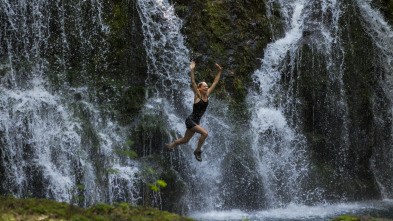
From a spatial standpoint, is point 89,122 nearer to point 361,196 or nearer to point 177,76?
point 177,76

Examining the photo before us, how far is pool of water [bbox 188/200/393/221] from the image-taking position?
Result: 30.2 ft

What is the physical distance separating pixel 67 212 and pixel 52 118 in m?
4.53

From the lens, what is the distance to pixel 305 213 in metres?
9.69

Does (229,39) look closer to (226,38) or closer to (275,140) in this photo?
(226,38)

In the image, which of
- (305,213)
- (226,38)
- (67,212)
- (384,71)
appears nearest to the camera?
(67,212)

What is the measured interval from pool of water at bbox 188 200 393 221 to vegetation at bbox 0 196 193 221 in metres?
3.25

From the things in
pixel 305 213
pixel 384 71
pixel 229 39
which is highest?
pixel 229 39

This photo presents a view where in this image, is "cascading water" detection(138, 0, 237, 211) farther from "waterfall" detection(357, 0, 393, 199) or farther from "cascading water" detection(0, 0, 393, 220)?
"waterfall" detection(357, 0, 393, 199)

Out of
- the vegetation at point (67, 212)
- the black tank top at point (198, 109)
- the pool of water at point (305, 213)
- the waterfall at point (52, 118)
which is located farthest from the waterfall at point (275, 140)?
the vegetation at point (67, 212)

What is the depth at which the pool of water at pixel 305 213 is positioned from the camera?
920 cm

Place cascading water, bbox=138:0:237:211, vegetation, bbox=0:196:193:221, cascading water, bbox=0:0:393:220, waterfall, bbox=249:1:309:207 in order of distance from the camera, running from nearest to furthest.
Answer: vegetation, bbox=0:196:193:221 < cascading water, bbox=0:0:393:220 < cascading water, bbox=138:0:237:211 < waterfall, bbox=249:1:309:207

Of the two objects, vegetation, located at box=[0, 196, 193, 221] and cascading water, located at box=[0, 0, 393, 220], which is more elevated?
cascading water, located at box=[0, 0, 393, 220]

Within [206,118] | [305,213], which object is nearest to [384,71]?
[305,213]

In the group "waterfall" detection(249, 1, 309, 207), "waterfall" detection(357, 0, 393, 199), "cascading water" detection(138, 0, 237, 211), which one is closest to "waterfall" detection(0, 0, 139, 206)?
"cascading water" detection(138, 0, 237, 211)
